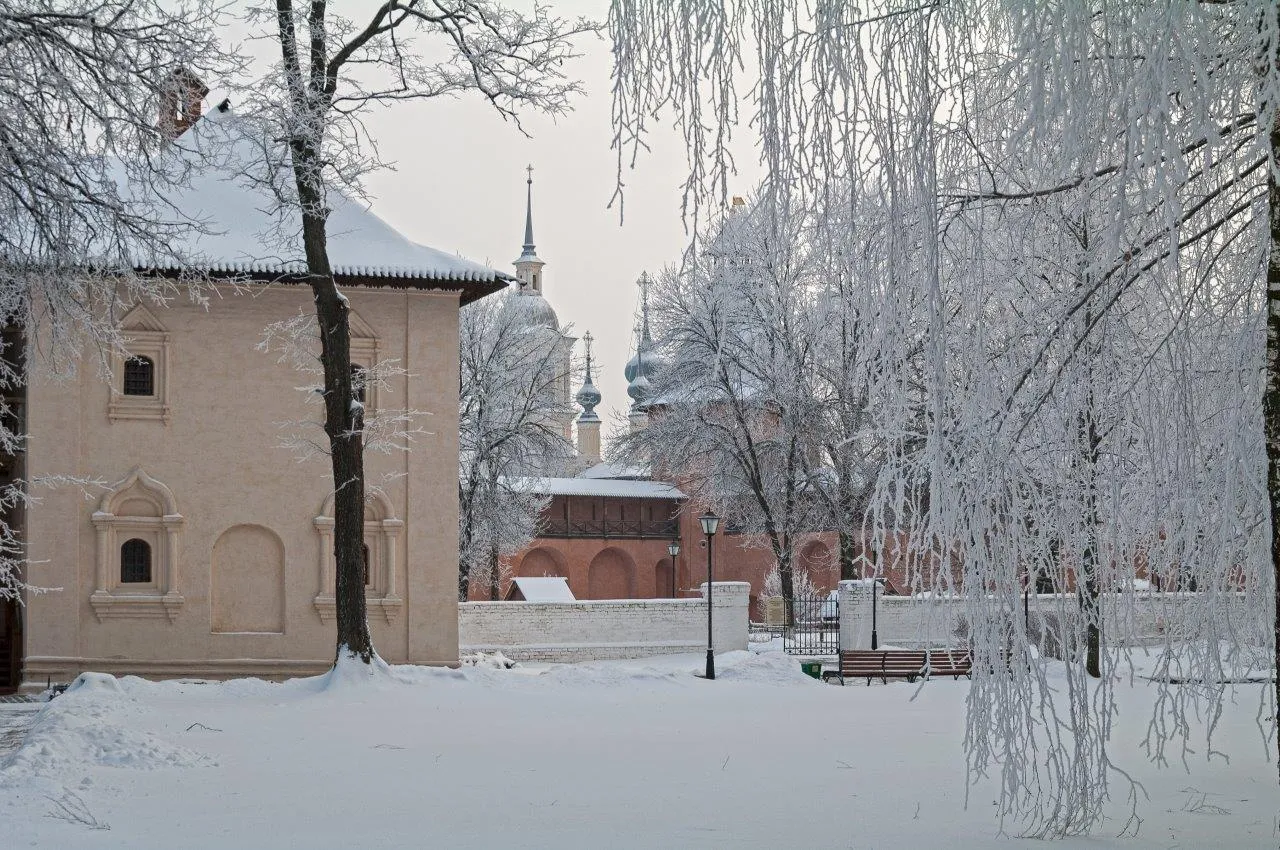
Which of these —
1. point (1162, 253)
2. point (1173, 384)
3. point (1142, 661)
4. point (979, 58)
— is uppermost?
point (979, 58)

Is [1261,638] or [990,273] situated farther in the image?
[1261,638]

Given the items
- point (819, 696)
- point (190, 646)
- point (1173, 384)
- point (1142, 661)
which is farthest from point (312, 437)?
point (1173, 384)

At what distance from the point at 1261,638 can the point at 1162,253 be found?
2542 millimetres

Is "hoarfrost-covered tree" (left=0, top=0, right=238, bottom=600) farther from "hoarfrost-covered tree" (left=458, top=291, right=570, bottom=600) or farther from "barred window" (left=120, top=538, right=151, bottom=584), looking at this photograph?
"hoarfrost-covered tree" (left=458, top=291, right=570, bottom=600)

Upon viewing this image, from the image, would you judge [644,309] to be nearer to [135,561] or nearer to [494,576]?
[135,561]

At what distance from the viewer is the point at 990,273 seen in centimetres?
613

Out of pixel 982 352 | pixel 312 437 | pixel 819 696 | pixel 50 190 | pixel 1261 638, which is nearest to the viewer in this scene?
pixel 982 352

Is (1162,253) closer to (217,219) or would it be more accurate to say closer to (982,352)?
(982,352)

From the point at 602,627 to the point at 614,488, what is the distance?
21.6 m

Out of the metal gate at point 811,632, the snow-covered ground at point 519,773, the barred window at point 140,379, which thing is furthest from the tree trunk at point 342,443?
the metal gate at point 811,632

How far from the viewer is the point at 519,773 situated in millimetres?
9961

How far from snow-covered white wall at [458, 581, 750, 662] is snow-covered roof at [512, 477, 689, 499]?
62.6 ft

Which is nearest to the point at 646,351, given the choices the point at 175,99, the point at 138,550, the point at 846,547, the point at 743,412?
the point at 743,412

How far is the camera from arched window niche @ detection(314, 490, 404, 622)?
21.2m
